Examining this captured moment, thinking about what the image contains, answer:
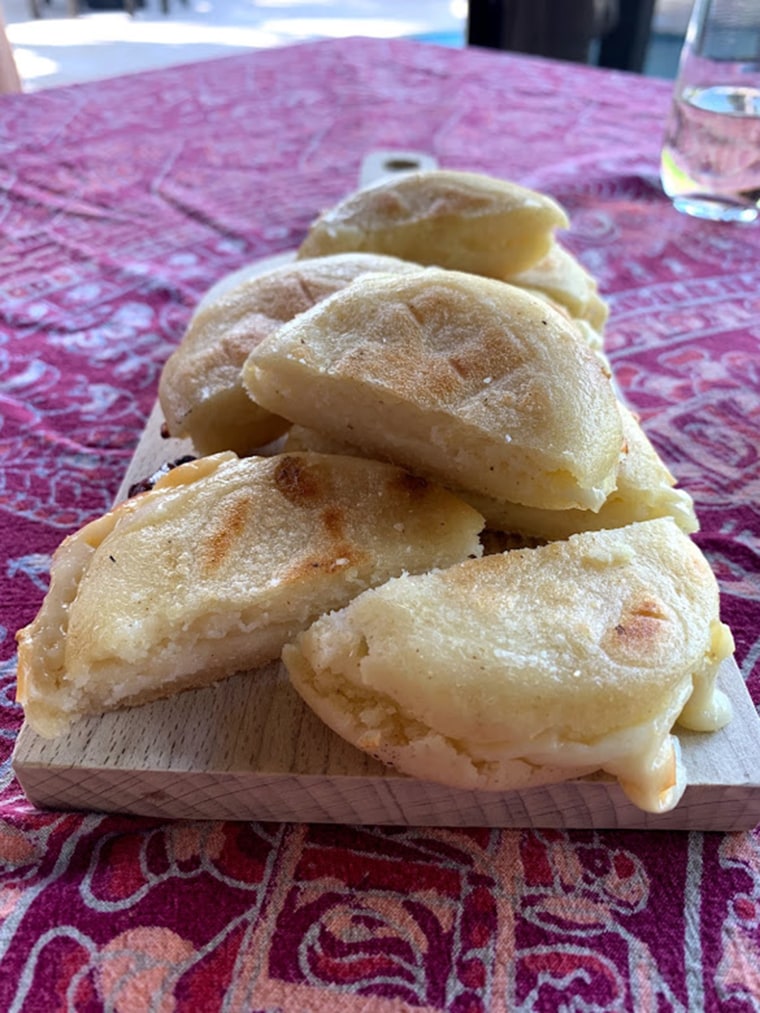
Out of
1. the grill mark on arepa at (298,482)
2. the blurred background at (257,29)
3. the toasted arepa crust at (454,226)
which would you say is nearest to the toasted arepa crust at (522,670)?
the grill mark on arepa at (298,482)

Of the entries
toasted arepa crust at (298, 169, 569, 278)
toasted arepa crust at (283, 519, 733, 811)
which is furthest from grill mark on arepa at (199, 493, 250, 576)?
toasted arepa crust at (298, 169, 569, 278)

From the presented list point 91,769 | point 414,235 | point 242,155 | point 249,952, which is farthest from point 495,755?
point 242,155

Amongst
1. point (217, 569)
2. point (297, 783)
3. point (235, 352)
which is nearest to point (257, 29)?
point (235, 352)

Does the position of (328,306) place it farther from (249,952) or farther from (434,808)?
(249,952)

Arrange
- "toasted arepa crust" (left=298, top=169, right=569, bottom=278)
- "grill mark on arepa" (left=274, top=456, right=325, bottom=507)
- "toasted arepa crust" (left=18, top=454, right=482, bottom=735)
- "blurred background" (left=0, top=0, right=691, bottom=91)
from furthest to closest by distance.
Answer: "blurred background" (left=0, top=0, right=691, bottom=91) < "toasted arepa crust" (left=298, top=169, right=569, bottom=278) < "grill mark on arepa" (left=274, top=456, right=325, bottom=507) < "toasted arepa crust" (left=18, top=454, right=482, bottom=735)

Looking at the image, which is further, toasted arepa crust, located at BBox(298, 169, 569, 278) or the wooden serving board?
toasted arepa crust, located at BBox(298, 169, 569, 278)

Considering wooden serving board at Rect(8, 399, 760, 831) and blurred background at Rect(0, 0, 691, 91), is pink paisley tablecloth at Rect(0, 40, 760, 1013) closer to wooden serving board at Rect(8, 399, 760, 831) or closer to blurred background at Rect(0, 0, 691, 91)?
wooden serving board at Rect(8, 399, 760, 831)

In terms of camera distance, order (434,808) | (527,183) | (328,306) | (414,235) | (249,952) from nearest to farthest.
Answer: (249,952) < (434,808) < (328,306) < (414,235) < (527,183)
